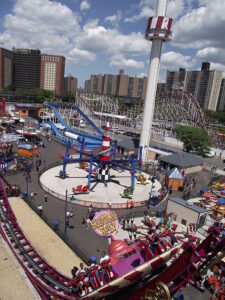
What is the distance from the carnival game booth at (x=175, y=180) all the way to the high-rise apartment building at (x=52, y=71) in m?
155

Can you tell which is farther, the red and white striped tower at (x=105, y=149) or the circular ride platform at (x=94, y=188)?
the red and white striped tower at (x=105, y=149)

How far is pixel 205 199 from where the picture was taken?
3042 centimetres

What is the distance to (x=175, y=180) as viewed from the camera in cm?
3425

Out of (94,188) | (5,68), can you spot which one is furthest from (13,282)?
Answer: (5,68)

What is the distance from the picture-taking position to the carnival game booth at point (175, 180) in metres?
34.2

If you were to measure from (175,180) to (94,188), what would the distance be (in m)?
11.5

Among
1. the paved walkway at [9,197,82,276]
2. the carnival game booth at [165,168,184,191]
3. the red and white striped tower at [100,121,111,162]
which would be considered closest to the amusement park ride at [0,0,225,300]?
the paved walkway at [9,197,82,276]

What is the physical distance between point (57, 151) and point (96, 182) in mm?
17958

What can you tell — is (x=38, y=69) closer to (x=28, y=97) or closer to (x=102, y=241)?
(x=28, y=97)

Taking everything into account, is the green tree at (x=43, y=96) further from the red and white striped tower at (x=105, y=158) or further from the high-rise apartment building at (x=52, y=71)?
the red and white striped tower at (x=105, y=158)

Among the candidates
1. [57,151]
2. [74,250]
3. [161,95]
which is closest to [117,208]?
[74,250]

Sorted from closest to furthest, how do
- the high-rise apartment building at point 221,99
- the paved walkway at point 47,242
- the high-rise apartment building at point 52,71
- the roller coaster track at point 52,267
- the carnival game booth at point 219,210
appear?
the roller coaster track at point 52,267 < the paved walkway at point 47,242 < the carnival game booth at point 219,210 < the high-rise apartment building at point 52,71 < the high-rise apartment building at point 221,99

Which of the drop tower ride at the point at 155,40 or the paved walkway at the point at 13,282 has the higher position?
the drop tower ride at the point at 155,40

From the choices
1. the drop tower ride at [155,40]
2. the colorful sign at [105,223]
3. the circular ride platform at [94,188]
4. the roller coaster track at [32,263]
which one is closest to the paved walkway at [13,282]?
the roller coaster track at [32,263]
